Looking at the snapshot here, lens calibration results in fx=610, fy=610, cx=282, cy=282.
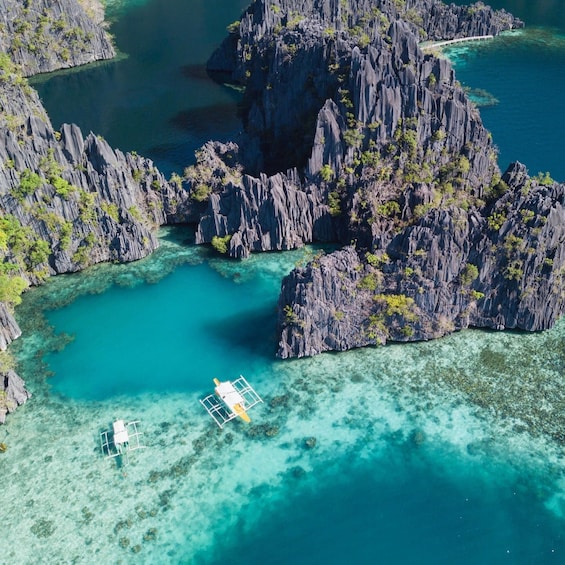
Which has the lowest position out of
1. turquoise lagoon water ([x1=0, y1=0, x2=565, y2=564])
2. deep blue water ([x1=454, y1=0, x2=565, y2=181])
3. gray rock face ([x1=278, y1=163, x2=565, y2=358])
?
turquoise lagoon water ([x1=0, y1=0, x2=565, y2=564])

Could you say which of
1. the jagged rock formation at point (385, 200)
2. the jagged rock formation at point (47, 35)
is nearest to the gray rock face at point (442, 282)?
the jagged rock formation at point (385, 200)

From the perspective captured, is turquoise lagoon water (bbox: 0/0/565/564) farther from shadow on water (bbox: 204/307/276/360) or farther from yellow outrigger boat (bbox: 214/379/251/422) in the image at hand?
yellow outrigger boat (bbox: 214/379/251/422)

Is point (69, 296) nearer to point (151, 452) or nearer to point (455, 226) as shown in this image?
point (151, 452)

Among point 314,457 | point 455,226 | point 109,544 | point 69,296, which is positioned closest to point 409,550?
point 314,457

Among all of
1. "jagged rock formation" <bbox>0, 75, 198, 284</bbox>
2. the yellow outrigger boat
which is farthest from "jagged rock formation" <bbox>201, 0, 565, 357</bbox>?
"jagged rock formation" <bbox>0, 75, 198, 284</bbox>

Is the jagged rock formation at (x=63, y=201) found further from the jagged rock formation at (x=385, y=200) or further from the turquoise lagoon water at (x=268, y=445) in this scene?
the jagged rock formation at (x=385, y=200)

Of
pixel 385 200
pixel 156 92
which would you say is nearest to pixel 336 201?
pixel 385 200
